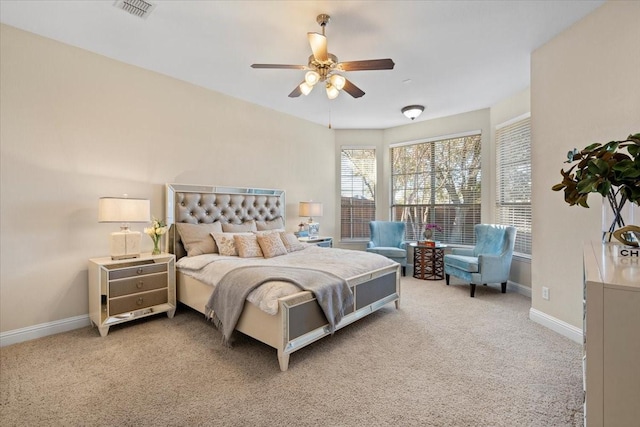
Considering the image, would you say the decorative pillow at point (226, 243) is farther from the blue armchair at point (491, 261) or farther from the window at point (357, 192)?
the blue armchair at point (491, 261)

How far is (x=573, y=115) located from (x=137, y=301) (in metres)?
4.71

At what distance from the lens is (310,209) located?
16.6ft

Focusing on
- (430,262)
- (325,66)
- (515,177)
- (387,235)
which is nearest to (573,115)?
(515,177)

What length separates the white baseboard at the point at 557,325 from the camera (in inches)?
109

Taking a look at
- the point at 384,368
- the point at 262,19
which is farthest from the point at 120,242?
the point at 384,368

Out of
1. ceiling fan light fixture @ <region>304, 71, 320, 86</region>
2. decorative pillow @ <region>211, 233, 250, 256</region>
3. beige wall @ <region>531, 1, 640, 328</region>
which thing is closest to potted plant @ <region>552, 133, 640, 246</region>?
beige wall @ <region>531, 1, 640, 328</region>

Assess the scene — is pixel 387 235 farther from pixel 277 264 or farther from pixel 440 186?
pixel 277 264

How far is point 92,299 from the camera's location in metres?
3.04

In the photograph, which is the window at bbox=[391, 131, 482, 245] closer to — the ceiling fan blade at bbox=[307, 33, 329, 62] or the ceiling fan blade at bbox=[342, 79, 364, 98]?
the ceiling fan blade at bbox=[342, 79, 364, 98]

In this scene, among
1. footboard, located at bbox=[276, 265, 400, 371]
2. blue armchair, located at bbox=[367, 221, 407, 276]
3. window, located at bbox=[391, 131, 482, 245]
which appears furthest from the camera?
blue armchair, located at bbox=[367, 221, 407, 276]

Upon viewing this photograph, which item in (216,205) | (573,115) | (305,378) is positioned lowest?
(305,378)

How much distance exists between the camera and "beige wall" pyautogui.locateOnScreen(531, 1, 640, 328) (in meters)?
2.35

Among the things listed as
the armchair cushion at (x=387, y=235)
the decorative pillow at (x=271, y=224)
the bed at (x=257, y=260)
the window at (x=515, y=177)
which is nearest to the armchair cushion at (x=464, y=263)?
the window at (x=515, y=177)

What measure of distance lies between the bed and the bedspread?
17 millimetres
